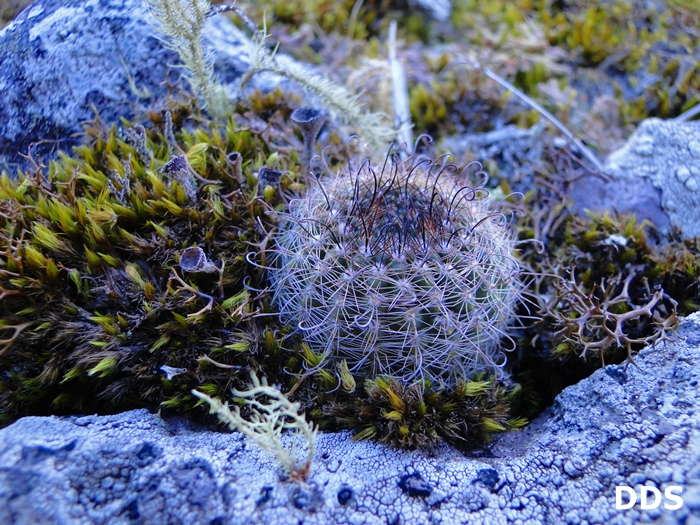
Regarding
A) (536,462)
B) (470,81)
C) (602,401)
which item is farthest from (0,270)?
(470,81)

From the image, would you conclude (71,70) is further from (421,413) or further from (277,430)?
(421,413)

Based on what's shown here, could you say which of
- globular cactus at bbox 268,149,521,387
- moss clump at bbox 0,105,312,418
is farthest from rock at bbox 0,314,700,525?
globular cactus at bbox 268,149,521,387

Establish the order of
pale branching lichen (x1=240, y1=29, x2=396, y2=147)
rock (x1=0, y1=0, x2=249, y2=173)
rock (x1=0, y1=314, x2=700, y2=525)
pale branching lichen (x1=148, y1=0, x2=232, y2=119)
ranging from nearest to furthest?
rock (x1=0, y1=314, x2=700, y2=525)
pale branching lichen (x1=148, y1=0, x2=232, y2=119)
rock (x1=0, y1=0, x2=249, y2=173)
pale branching lichen (x1=240, y1=29, x2=396, y2=147)

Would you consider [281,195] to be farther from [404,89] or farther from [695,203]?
[695,203]

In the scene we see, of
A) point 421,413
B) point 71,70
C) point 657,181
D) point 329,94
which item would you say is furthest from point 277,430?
point 657,181

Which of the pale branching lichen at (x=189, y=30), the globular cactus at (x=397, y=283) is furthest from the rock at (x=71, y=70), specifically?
the globular cactus at (x=397, y=283)

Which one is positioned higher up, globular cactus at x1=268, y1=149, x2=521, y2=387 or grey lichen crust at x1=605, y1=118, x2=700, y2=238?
globular cactus at x1=268, y1=149, x2=521, y2=387

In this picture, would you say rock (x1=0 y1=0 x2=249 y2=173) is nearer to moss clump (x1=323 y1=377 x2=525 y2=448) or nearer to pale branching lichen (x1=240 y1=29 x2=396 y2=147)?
pale branching lichen (x1=240 y1=29 x2=396 y2=147)
